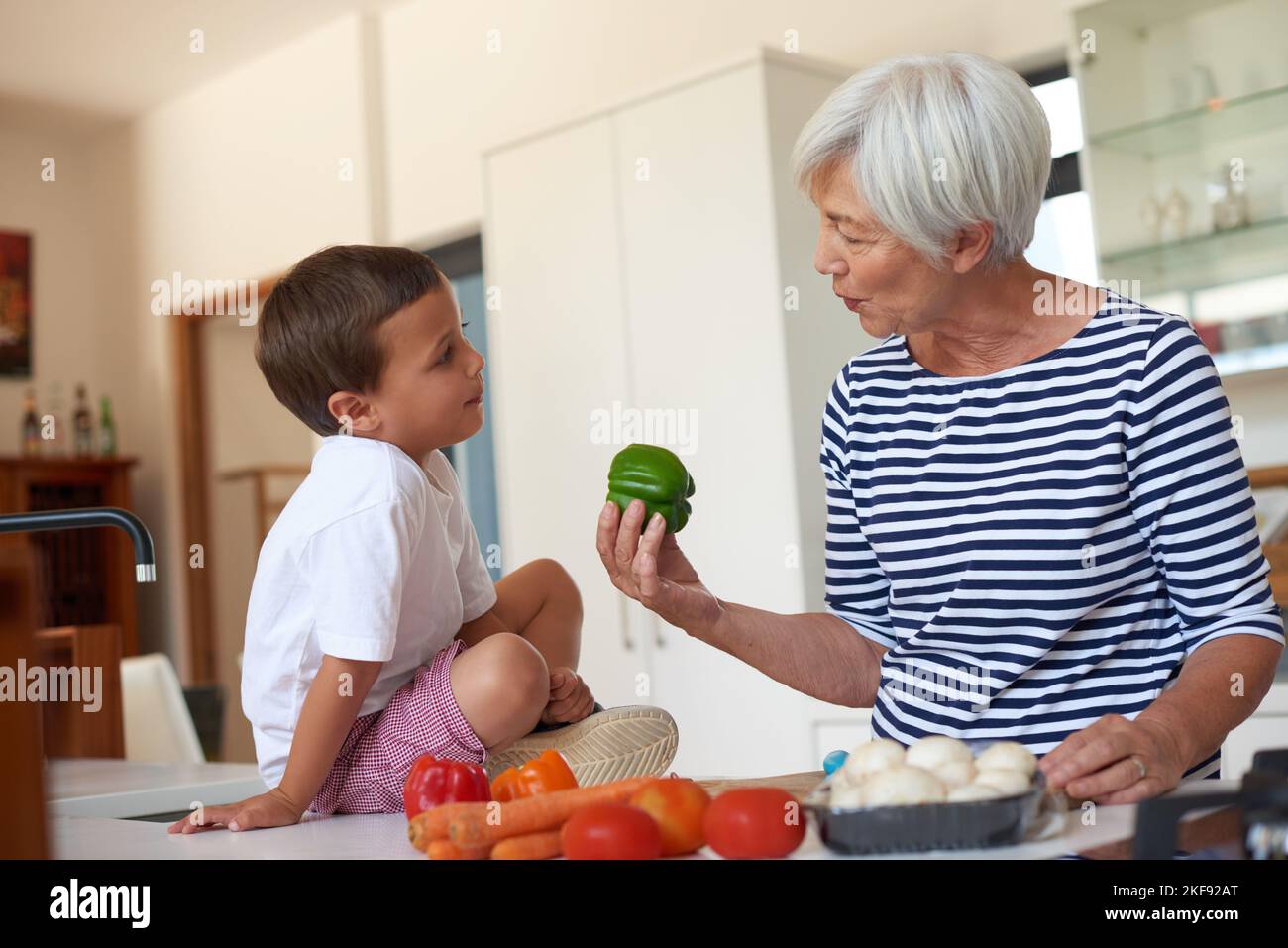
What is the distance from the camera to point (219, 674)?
5594 millimetres

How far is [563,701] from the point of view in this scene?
4.49ft

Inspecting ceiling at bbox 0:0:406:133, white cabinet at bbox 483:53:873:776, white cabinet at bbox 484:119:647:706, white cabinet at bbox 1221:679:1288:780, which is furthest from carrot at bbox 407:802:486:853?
ceiling at bbox 0:0:406:133

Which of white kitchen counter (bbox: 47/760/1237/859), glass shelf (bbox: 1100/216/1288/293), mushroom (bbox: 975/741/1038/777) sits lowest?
white kitchen counter (bbox: 47/760/1237/859)

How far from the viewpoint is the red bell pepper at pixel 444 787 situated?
93 centimetres

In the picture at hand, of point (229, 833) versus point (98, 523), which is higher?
point (98, 523)

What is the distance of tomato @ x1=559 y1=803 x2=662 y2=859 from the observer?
72cm

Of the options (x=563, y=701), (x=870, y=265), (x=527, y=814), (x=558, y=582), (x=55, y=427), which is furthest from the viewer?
(x=55, y=427)

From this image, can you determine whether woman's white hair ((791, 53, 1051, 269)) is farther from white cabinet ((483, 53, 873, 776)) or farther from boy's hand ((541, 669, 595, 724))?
white cabinet ((483, 53, 873, 776))

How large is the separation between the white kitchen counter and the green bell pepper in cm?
34

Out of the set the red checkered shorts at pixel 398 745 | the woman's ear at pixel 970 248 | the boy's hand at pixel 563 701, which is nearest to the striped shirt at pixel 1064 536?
the woman's ear at pixel 970 248

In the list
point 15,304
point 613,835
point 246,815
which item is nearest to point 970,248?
point 613,835

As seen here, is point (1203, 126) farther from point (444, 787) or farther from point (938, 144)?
point (444, 787)

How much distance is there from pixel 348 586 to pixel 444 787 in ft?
1.02

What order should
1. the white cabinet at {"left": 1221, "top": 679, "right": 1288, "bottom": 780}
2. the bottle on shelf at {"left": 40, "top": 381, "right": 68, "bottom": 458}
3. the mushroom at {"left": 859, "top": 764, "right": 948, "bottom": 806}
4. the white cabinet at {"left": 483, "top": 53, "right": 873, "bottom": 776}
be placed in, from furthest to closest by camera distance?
the bottle on shelf at {"left": 40, "top": 381, "right": 68, "bottom": 458}
the white cabinet at {"left": 483, "top": 53, "right": 873, "bottom": 776}
the white cabinet at {"left": 1221, "top": 679, "right": 1288, "bottom": 780}
the mushroom at {"left": 859, "top": 764, "right": 948, "bottom": 806}
